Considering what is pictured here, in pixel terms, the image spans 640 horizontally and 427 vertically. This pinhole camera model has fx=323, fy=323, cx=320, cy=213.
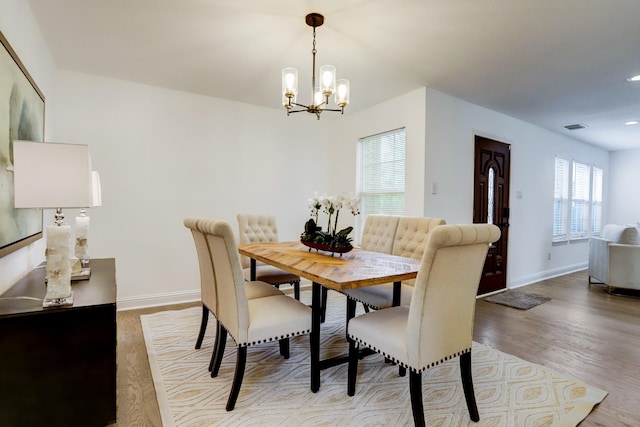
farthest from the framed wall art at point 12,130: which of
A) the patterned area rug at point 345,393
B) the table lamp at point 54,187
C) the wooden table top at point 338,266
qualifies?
the wooden table top at point 338,266

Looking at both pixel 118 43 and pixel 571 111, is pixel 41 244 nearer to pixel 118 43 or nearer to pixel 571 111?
pixel 118 43

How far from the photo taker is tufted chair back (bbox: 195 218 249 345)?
175 centimetres

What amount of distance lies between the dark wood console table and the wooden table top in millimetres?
995

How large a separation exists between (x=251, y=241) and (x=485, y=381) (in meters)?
2.42

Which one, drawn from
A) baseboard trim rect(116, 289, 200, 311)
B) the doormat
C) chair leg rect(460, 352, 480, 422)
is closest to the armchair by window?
the doormat

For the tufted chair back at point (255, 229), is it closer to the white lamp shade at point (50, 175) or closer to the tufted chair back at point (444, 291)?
the white lamp shade at point (50, 175)

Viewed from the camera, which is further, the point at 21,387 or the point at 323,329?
the point at 323,329

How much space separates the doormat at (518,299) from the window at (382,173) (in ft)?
5.46

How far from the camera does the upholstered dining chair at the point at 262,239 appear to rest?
3045mm

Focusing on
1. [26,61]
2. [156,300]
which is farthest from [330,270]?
[156,300]

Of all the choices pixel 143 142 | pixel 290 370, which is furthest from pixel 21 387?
pixel 143 142

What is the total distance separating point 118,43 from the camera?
2.66 metres

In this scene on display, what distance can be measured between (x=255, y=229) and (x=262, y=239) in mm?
135

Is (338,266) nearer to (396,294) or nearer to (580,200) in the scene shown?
(396,294)
